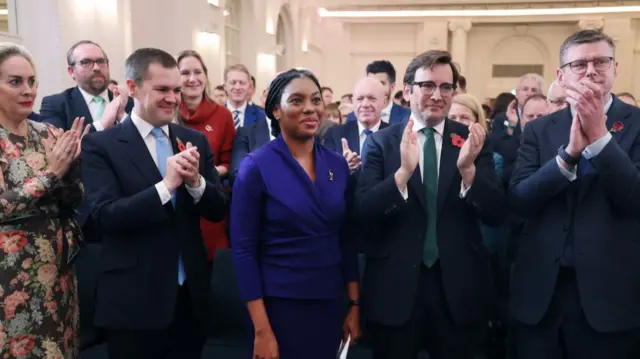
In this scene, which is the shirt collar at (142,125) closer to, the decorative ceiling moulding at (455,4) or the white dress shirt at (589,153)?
the white dress shirt at (589,153)

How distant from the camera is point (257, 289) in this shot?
183cm

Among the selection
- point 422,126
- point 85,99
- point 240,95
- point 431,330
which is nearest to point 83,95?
point 85,99

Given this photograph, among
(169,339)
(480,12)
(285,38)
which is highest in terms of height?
(480,12)

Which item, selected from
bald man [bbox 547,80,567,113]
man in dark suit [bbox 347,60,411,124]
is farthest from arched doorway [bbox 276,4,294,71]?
bald man [bbox 547,80,567,113]

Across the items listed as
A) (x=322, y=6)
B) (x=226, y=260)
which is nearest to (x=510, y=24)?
(x=322, y=6)

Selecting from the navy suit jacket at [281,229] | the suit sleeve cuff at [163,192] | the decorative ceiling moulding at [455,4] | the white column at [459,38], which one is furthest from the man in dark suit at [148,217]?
the white column at [459,38]

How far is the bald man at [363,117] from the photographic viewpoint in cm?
357

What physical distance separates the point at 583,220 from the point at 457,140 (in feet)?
1.76

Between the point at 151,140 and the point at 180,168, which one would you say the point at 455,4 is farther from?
the point at 180,168

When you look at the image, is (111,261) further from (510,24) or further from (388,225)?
(510,24)

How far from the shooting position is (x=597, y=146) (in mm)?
1778

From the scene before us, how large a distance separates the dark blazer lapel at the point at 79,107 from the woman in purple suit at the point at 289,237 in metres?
1.78

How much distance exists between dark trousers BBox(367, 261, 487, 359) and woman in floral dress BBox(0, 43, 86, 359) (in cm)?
128

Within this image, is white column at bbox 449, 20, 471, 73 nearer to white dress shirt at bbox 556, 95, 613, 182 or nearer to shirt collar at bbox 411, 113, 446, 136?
shirt collar at bbox 411, 113, 446, 136
